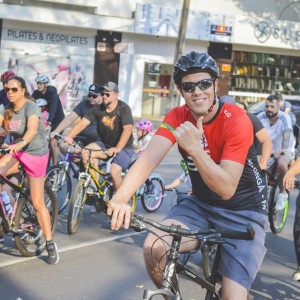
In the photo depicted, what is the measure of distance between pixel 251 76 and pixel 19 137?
79.8 ft

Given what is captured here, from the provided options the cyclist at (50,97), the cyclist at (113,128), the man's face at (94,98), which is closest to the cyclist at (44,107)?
the cyclist at (50,97)

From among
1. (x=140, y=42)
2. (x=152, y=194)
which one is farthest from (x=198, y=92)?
(x=140, y=42)

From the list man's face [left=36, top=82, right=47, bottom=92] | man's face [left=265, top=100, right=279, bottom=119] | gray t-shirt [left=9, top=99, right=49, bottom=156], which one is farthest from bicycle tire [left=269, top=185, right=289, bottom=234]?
man's face [left=36, top=82, right=47, bottom=92]

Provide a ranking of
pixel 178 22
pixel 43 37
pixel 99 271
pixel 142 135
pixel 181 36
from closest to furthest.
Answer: pixel 99 271
pixel 142 135
pixel 181 36
pixel 43 37
pixel 178 22

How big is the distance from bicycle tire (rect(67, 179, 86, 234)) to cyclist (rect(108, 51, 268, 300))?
12.2ft

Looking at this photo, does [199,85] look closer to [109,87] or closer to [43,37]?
[109,87]

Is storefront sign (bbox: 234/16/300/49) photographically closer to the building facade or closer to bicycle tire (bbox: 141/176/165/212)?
the building facade

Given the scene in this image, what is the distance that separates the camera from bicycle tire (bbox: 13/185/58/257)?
6.18 m

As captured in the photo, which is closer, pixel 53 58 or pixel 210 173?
pixel 210 173

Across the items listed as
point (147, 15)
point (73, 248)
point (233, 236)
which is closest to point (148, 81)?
point (147, 15)

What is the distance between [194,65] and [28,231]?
11.7ft

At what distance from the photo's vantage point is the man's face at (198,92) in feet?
11.0

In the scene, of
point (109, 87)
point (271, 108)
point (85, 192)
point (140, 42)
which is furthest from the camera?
point (140, 42)

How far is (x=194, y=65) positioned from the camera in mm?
3338
